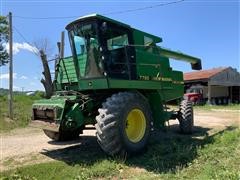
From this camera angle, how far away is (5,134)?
12234mm

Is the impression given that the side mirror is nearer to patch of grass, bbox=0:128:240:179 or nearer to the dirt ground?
patch of grass, bbox=0:128:240:179

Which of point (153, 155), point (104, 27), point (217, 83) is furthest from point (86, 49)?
point (217, 83)

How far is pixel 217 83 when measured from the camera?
123 feet

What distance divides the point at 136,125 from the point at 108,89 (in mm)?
1152

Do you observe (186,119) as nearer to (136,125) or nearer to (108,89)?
(136,125)

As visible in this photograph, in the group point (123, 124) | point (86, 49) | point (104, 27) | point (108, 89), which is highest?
point (104, 27)

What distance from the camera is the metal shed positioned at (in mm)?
36128

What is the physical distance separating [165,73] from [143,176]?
484 cm

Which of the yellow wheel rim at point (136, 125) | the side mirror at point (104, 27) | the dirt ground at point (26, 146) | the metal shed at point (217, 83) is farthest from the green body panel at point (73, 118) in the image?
the metal shed at point (217, 83)

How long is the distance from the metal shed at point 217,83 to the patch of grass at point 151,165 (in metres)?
27.6

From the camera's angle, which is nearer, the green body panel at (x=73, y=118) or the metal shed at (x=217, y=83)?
the green body panel at (x=73, y=118)

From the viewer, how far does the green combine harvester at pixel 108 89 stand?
7359mm

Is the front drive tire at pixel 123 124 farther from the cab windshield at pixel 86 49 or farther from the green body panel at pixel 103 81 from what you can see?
the cab windshield at pixel 86 49

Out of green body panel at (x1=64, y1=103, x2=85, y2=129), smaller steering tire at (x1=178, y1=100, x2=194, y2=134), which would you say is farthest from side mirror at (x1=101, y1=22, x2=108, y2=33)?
smaller steering tire at (x1=178, y1=100, x2=194, y2=134)
